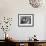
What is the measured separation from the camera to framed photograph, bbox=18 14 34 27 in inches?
167

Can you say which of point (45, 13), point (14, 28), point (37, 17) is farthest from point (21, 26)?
point (45, 13)

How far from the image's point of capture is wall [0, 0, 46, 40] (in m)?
4.22

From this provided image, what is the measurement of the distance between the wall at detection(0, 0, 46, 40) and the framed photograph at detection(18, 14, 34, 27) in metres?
0.10

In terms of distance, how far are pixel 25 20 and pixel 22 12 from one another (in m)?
0.28

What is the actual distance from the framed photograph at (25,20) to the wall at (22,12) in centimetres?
10

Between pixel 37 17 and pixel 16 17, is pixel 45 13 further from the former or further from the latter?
pixel 16 17

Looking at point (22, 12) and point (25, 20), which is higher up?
point (22, 12)

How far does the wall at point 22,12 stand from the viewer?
4219mm

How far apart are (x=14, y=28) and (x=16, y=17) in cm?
37

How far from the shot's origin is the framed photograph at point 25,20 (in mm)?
4242

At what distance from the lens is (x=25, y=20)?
168 inches

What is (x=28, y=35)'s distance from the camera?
13.9ft

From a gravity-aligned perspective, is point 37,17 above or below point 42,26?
above

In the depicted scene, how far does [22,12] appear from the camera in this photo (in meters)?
4.25
